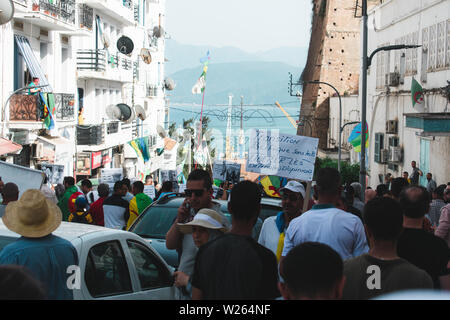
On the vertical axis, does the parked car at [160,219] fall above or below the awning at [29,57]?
below

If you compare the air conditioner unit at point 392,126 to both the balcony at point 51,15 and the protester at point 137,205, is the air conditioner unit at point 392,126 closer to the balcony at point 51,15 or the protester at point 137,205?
the balcony at point 51,15

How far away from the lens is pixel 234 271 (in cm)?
407

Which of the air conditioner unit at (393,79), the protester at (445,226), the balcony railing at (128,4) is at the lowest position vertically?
the protester at (445,226)

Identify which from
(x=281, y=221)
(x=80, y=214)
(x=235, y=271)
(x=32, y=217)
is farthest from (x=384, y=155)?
(x=235, y=271)

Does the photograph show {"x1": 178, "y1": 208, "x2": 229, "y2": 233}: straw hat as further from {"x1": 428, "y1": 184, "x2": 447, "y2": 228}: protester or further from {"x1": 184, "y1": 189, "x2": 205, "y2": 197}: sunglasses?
{"x1": 428, "y1": 184, "x2": 447, "y2": 228}: protester

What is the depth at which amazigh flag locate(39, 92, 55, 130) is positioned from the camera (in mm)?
24719

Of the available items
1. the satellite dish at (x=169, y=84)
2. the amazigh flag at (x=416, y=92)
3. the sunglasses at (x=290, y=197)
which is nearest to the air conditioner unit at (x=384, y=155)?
the amazigh flag at (x=416, y=92)

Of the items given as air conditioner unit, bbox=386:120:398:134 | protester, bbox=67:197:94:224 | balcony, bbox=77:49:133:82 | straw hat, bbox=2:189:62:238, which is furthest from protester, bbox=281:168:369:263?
balcony, bbox=77:49:133:82

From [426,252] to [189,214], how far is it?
1.99 m

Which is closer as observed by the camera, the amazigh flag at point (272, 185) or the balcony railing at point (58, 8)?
the amazigh flag at point (272, 185)

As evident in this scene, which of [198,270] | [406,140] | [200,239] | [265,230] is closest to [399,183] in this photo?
[265,230]

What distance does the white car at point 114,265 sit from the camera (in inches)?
203

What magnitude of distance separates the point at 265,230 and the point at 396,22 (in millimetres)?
25737
